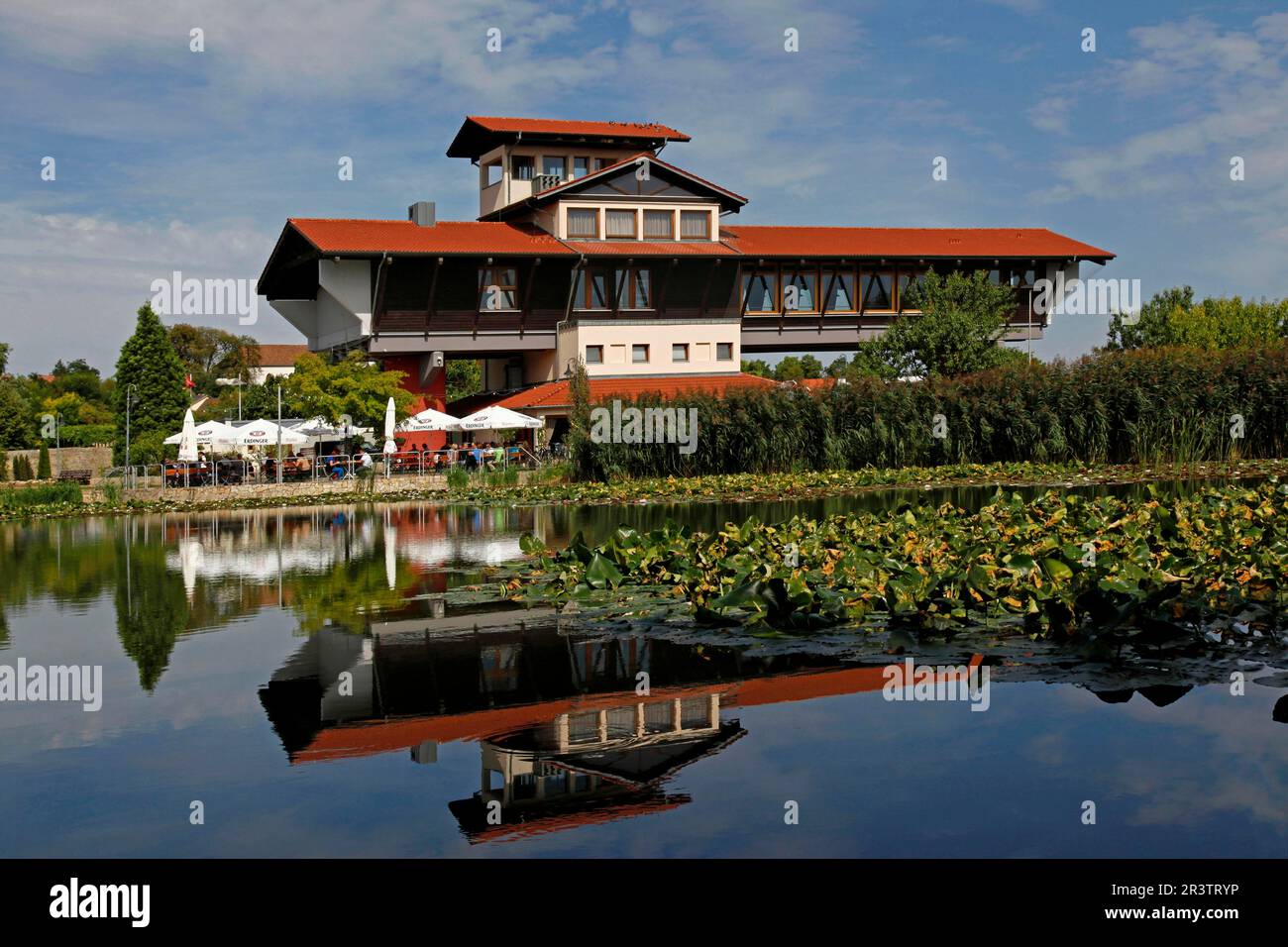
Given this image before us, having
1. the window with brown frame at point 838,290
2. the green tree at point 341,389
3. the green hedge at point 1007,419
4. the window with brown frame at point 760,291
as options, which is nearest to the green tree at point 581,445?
the green hedge at point 1007,419

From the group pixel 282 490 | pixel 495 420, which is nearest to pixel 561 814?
pixel 282 490

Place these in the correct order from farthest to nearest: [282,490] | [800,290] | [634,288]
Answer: [800,290] < [634,288] < [282,490]

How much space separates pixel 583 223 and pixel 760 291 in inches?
364

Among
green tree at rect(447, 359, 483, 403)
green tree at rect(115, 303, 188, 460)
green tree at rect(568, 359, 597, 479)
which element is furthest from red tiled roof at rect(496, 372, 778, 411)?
green tree at rect(447, 359, 483, 403)

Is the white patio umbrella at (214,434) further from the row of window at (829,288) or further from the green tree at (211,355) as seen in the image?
the green tree at (211,355)

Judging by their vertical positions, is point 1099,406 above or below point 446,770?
above

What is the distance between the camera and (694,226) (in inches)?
2202

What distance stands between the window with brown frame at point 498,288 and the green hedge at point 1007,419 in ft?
56.9

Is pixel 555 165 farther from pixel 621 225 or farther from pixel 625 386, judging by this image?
pixel 625 386

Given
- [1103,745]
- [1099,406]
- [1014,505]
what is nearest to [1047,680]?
[1103,745]
